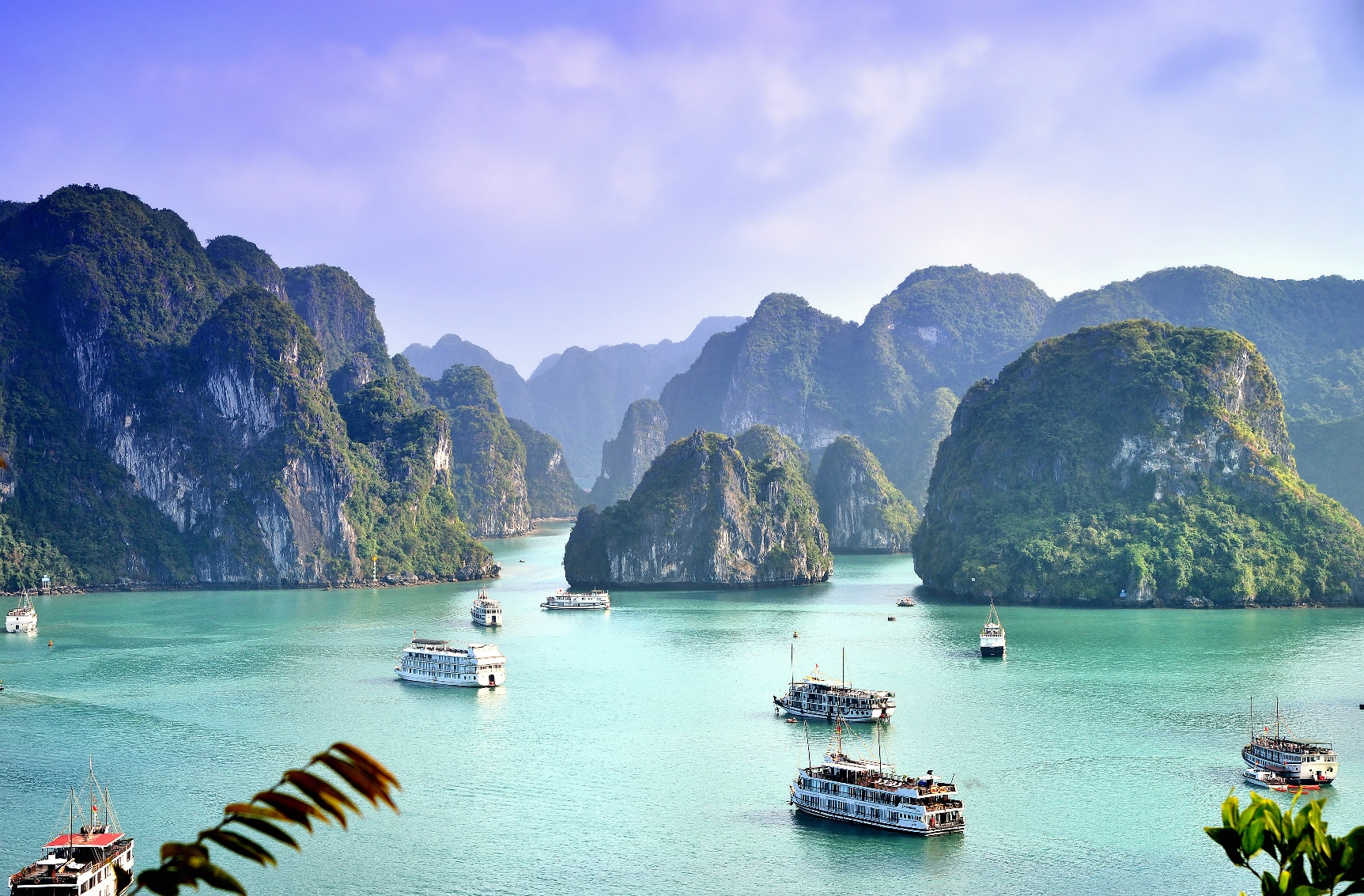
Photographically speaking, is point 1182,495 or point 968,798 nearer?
point 968,798

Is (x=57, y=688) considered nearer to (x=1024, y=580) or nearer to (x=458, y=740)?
(x=458, y=740)

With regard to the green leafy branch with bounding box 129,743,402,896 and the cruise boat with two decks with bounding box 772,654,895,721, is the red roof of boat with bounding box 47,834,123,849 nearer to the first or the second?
the cruise boat with two decks with bounding box 772,654,895,721

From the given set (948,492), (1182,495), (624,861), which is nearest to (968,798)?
(624,861)

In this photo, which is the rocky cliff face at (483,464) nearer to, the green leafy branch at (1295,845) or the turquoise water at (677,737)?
the turquoise water at (677,737)

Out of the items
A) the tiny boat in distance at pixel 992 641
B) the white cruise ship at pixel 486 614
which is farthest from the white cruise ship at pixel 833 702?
the white cruise ship at pixel 486 614

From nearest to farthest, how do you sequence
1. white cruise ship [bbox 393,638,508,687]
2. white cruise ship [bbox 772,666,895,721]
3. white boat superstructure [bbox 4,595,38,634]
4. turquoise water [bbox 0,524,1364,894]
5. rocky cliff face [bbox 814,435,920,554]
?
turquoise water [bbox 0,524,1364,894]
white cruise ship [bbox 772,666,895,721]
white cruise ship [bbox 393,638,508,687]
white boat superstructure [bbox 4,595,38,634]
rocky cliff face [bbox 814,435,920,554]

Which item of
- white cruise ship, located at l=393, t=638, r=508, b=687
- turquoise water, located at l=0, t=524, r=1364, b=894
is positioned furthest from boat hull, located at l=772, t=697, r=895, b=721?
white cruise ship, located at l=393, t=638, r=508, b=687
